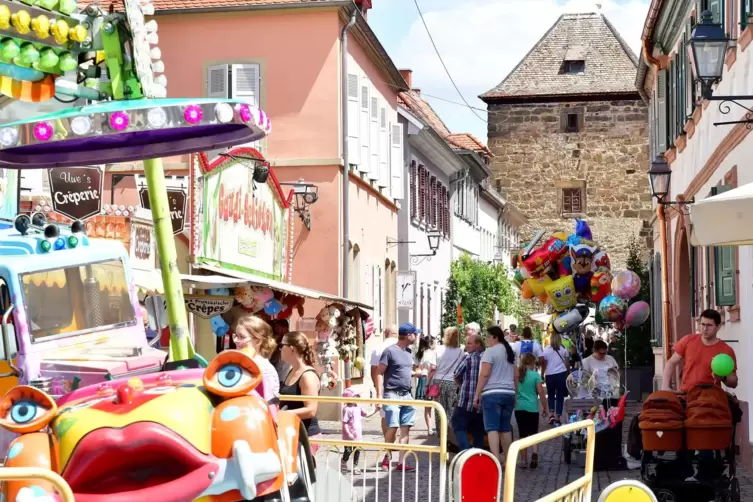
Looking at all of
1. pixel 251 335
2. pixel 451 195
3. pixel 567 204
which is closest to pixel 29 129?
pixel 251 335

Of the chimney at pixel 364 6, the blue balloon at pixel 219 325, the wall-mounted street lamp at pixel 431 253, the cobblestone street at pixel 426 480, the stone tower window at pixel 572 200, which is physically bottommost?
the cobblestone street at pixel 426 480

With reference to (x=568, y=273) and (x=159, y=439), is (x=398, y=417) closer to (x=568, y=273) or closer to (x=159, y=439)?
(x=568, y=273)

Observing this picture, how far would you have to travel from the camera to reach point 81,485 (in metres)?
6.33

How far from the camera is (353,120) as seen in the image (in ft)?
90.1

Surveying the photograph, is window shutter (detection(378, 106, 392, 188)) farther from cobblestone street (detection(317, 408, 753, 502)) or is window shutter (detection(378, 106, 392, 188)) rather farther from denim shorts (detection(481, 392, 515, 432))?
denim shorts (detection(481, 392, 515, 432))

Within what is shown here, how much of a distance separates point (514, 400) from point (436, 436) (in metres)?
5.23

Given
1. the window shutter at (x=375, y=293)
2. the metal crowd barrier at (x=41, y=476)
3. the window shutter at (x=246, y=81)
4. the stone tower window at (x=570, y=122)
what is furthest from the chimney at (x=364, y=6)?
the stone tower window at (x=570, y=122)

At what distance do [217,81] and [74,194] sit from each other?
906 cm

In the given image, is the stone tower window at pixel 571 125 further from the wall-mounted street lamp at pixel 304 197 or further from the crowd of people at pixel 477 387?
the crowd of people at pixel 477 387

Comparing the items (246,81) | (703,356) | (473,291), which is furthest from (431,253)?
(703,356)

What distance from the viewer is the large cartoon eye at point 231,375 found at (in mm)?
6699

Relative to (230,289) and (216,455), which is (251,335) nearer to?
(216,455)

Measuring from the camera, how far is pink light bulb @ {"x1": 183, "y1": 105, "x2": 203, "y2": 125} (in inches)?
290

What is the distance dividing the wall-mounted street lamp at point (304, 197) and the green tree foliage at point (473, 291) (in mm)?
19425
